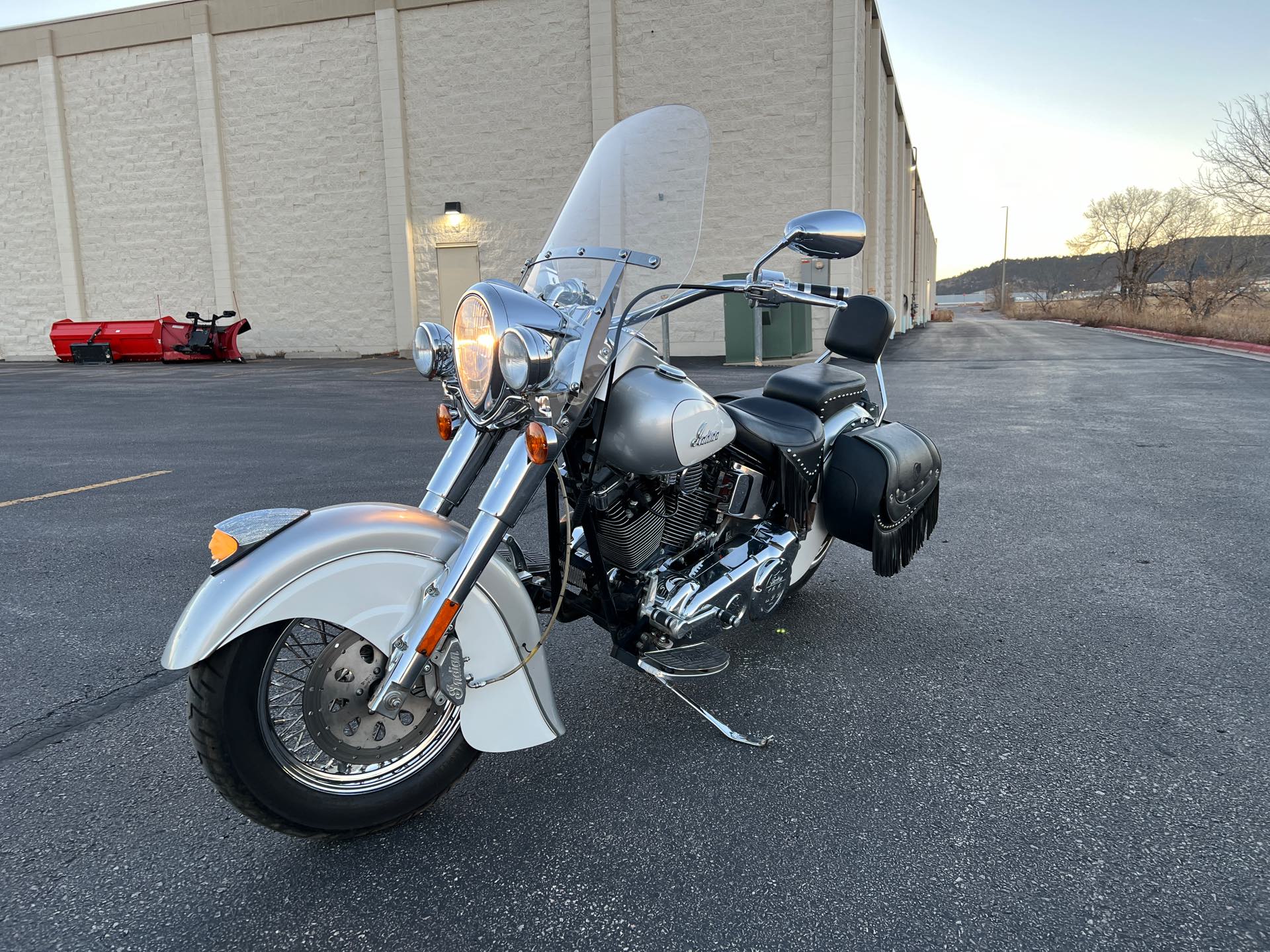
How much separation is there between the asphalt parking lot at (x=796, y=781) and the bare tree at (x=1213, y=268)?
3456 centimetres

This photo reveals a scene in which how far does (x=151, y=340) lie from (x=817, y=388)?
71.9ft

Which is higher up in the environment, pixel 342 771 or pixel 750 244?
pixel 750 244

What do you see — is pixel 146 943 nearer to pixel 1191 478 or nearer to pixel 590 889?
pixel 590 889

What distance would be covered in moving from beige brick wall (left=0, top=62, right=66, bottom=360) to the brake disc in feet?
90.8

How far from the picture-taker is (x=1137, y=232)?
48438mm

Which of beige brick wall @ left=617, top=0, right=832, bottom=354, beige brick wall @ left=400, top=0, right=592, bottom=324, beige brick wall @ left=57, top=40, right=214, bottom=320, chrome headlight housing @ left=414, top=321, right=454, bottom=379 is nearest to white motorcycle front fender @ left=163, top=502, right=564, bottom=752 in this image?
chrome headlight housing @ left=414, top=321, right=454, bottom=379

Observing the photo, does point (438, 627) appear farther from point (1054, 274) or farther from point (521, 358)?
point (1054, 274)

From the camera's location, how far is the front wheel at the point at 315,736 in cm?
208

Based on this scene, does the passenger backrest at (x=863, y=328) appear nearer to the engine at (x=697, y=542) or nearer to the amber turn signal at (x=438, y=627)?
the engine at (x=697, y=542)

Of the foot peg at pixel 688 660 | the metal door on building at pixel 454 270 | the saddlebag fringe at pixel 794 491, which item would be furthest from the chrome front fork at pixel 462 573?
the metal door on building at pixel 454 270

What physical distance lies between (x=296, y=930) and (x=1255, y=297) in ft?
145

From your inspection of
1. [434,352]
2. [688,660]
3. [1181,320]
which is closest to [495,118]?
[434,352]

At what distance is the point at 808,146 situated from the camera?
740 inches

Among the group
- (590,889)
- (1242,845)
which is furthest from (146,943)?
(1242,845)
